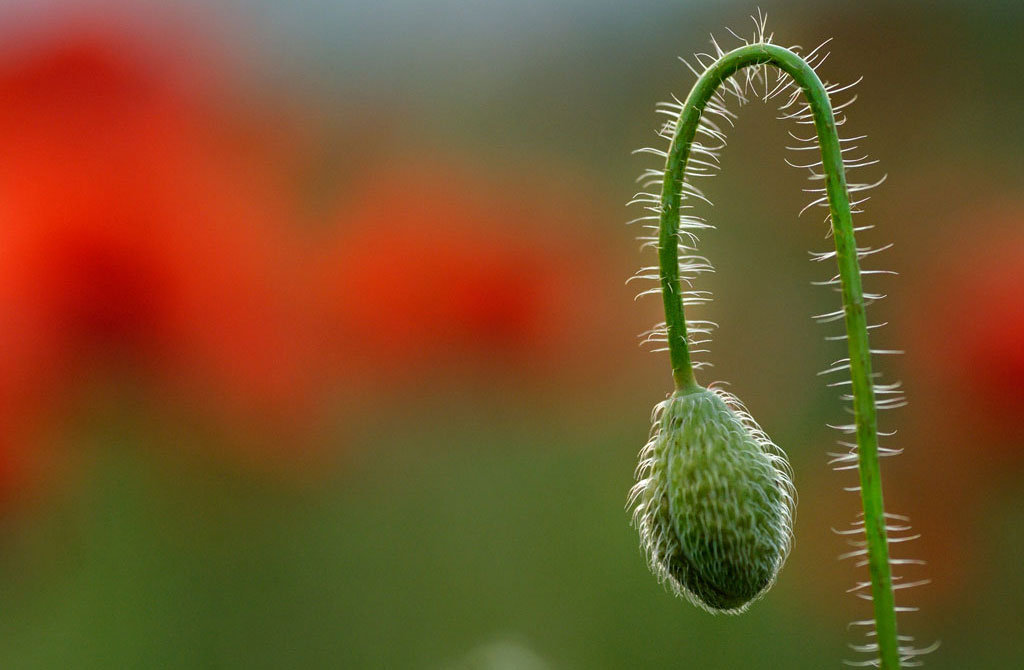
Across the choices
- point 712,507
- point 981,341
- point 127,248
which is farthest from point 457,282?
point 712,507

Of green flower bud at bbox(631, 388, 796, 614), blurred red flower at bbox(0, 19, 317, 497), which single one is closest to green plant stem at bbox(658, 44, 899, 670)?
green flower bud at bbox(631, 388, 796, 614)

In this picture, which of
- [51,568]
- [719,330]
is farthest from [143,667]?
[719,330]

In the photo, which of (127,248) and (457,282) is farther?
(457,282)

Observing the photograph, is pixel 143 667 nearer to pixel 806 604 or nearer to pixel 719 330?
pixel 806 604

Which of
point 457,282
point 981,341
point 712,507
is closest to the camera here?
point 712,507

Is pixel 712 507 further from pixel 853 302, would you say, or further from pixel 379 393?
pixel 379 393

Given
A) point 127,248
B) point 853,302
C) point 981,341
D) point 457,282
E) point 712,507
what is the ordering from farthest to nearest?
point 457,282
point 127,248
point 981,341
point 712,507
point 853,302

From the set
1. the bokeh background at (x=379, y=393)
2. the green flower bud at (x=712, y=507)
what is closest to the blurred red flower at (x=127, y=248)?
the bokeh background at (x=379, y=393)
